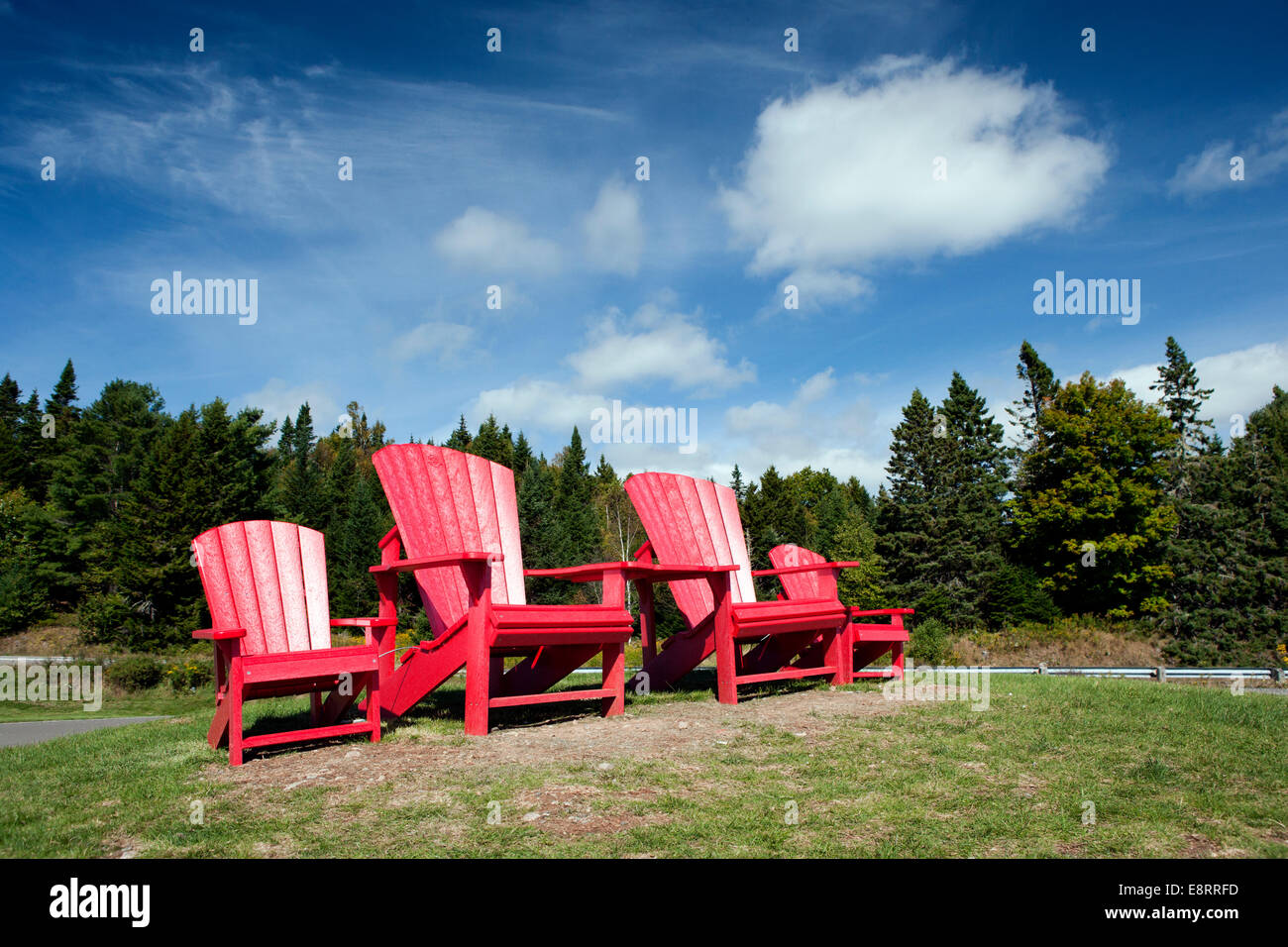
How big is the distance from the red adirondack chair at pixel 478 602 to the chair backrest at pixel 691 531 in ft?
3.40

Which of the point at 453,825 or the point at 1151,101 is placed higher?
the point at 1151,101

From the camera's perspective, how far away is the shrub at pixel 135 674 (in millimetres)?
13250

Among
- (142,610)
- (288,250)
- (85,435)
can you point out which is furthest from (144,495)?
(288,250)

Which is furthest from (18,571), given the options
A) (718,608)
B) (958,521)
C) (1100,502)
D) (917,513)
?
(1100,502)

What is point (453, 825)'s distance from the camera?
8.80 ft

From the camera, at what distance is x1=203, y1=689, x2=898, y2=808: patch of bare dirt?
10.5ft

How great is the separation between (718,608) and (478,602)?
205 cm

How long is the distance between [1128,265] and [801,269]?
17.7ft

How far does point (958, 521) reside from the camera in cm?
2511

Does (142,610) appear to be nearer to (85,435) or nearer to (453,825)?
(85,435)

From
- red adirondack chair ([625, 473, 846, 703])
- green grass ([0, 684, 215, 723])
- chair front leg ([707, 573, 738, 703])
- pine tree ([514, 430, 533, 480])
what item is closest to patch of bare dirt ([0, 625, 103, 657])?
green grass ([0, 684, 215, 723])

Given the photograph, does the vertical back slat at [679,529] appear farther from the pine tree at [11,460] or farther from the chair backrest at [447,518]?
the pine tree at [11,460]

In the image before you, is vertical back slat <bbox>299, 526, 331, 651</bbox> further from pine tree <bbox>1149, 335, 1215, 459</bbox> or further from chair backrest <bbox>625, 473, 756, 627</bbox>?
pine tree <bbox>1149, 335, 1215, 459</bbox>

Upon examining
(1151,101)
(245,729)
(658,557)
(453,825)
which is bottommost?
(245,729)
